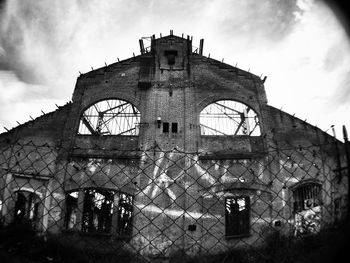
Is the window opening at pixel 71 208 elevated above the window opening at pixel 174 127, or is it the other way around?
the window opening at pixel 174 127

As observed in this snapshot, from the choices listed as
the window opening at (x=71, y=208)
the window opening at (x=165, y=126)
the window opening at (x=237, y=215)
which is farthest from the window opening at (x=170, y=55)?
the window opening at (x=71, y=208)

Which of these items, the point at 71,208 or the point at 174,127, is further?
the point at 174,127

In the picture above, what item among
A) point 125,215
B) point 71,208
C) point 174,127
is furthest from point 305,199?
point 71,208

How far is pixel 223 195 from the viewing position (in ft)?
34.2

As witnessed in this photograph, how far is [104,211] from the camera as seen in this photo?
10609 mm

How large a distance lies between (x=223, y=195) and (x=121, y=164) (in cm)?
435

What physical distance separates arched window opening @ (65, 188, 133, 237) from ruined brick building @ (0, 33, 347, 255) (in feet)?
0.13

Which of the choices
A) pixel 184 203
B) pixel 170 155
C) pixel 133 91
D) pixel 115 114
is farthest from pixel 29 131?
pixel 184 203

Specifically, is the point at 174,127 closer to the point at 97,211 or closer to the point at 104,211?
the point at 104,211

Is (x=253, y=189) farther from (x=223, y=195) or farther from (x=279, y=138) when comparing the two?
(x=279, y=138)

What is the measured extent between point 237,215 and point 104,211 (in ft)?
17.3

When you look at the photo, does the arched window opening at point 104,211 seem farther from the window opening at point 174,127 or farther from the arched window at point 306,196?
the arched window at point 306,196

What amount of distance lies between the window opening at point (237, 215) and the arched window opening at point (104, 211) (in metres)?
3.79

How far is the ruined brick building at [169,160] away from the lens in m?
9.93
